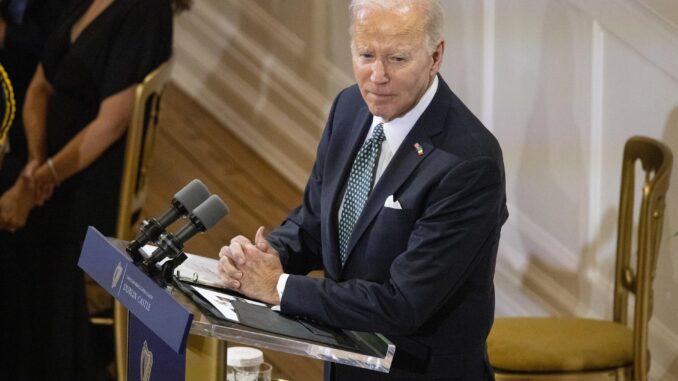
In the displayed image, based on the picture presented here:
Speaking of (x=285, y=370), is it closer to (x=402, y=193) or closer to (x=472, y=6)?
(x=472, y=6)

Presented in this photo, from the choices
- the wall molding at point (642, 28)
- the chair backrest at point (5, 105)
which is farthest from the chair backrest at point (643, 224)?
the chair backrest at point (5, 105)

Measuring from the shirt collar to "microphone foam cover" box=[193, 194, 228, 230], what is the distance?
419 millimetres

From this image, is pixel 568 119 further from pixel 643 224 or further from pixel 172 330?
pixel 172 330

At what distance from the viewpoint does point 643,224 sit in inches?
147

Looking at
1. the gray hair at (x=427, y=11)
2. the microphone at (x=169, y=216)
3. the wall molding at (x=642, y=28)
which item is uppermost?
the wall molding at (x=642, y=28)

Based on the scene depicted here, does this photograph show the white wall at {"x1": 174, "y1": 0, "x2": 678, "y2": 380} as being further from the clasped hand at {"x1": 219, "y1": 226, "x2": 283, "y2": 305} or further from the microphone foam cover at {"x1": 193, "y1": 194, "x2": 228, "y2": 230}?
the microphone foam cover at {"x1": 193, "y1": 194, "x2": 228, "y2": 230}

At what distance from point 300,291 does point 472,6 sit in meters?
2.44

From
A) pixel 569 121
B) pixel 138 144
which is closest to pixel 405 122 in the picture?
pixel 569 121

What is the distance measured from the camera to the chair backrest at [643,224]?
3729 mm

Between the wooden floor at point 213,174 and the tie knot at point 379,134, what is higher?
the wooden floor at point 213,174

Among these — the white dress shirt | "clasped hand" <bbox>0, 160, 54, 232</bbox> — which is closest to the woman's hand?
"clasped hand" <bbox>0, 160, 54, 232</bbox>

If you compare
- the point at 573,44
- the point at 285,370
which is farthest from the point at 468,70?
the point at 285,370

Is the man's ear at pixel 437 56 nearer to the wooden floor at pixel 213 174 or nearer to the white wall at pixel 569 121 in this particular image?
the white wall at pixel 569 121

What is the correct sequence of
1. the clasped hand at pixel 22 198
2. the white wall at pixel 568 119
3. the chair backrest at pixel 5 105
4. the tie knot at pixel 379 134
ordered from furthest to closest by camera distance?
the clasped hand at pixel 22 198 → the white wall at pixel 568 119 → the chair backrest at pixel 5 105 → the tie knot at pixel 379 134
